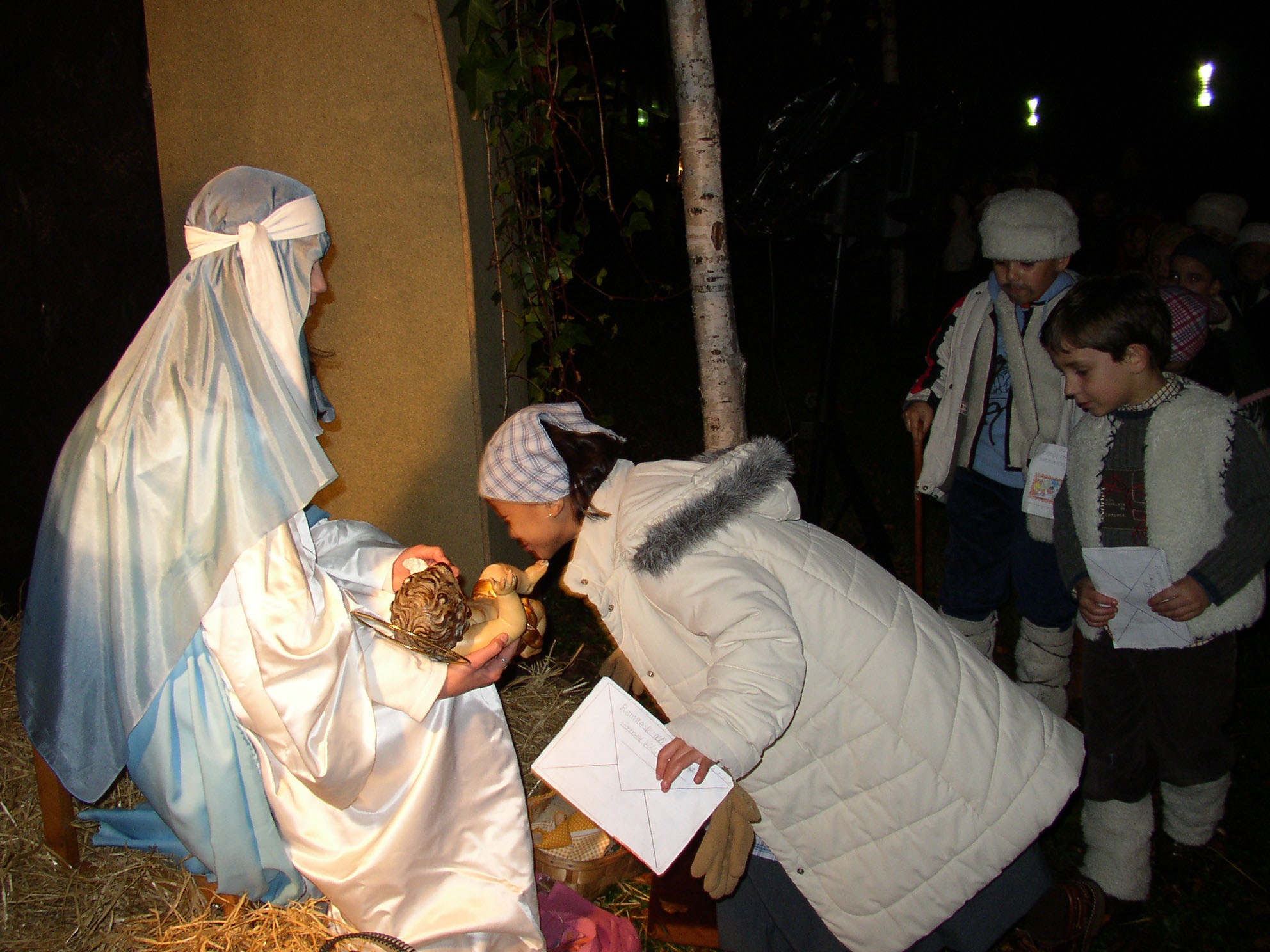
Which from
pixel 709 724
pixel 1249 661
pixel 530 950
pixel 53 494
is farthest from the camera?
pixel 1249 661

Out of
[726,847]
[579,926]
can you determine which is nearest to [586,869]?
[579,926]

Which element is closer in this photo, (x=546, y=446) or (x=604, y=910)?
(x=546, y=446)

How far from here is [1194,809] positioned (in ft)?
8.76

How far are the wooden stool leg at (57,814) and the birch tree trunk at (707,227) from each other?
7.55ft

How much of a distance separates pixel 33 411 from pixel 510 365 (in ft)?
6.65

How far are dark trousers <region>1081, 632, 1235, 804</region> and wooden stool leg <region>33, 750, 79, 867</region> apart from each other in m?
2.95

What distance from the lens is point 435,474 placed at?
3.67 meters

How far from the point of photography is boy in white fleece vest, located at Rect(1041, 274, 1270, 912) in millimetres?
2338

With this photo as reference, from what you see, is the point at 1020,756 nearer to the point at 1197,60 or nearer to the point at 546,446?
the point at 546,446

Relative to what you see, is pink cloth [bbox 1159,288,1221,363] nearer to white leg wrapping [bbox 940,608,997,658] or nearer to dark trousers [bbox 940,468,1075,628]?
dark trousers [bbox 940,468,1075,628]

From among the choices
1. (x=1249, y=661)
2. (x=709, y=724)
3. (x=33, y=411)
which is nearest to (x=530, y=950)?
(x=709, y=724)

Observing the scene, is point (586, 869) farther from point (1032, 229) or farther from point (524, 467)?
point (1032, 229)

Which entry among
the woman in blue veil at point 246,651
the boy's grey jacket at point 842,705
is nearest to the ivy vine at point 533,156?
the woman in blue veil at point 246,651

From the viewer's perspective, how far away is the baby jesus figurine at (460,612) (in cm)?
199
